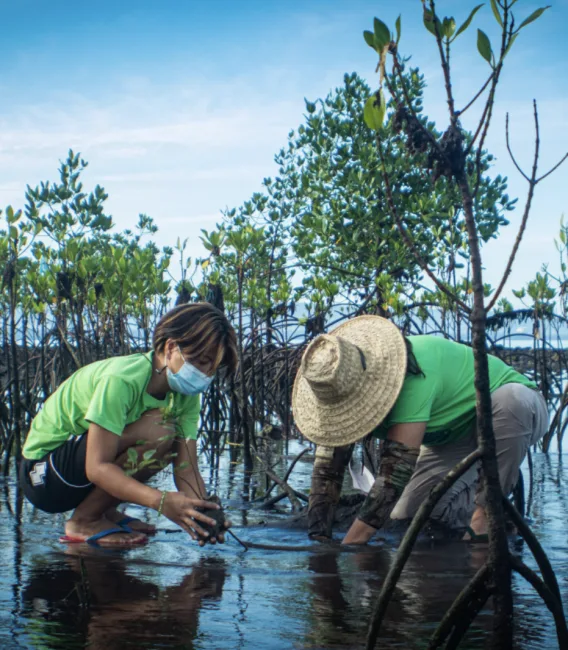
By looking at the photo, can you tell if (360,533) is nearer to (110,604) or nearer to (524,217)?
(110,604)

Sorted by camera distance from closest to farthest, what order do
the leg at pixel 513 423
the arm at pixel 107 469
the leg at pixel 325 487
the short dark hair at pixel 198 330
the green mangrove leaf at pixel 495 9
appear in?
the green mangrove leaf at pixel 495 9 < the arm at pixel 107 469 < the short dark hair at pixel 198 330 < the leg at pixel 325 487 < the leg at pixel 513 423

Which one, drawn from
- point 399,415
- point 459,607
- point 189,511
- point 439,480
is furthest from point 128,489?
point 439,480

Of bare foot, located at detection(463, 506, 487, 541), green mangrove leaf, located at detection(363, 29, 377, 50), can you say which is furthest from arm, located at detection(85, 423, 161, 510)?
green mangrove leaf, located at detection(363, 29, 377, 50)

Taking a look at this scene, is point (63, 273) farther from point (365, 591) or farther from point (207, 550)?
point (365, 591)

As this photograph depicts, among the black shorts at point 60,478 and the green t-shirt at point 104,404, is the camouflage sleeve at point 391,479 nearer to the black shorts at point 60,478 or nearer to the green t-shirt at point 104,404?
the green t-shirt at point 104,404

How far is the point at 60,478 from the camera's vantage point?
2992 mm

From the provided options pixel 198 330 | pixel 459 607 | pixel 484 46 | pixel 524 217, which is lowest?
pixel 459 607

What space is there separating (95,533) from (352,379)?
1123 mm

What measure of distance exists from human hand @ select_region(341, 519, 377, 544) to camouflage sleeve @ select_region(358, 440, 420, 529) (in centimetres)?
7

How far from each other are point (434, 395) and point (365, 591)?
736 millimetres

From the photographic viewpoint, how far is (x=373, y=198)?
9.95 m

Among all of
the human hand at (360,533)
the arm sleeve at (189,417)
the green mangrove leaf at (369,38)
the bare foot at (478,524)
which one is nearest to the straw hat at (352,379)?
the human hand at (360,533)

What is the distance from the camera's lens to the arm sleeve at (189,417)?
3025 millimetres

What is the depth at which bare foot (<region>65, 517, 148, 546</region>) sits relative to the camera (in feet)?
10.1
